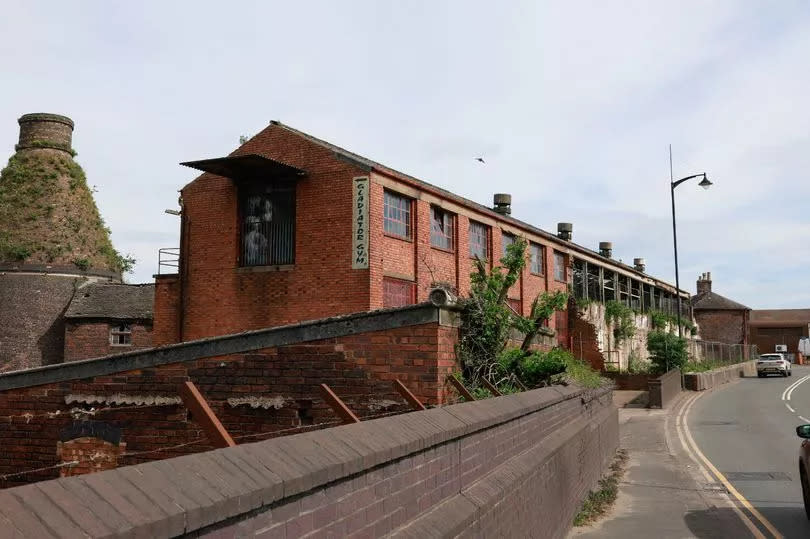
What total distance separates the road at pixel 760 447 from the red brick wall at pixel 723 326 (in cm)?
4710

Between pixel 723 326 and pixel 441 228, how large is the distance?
67.2 m

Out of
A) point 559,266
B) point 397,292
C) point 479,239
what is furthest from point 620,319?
point 397,292

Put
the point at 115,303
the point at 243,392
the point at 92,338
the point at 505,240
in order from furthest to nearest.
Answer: the point at 115,303 < the point at 92,338 < the point at 505,240 < the point at 243,392

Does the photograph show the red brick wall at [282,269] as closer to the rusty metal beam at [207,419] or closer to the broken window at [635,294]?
the rusty metal beam at [207,419]

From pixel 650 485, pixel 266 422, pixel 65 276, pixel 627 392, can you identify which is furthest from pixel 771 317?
pixel 266 422

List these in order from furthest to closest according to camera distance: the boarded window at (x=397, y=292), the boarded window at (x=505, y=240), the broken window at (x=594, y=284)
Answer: the broken window at (x=594, y=284), the boarded window at (x=505, y=240), the boarded window at (x=397, y=292)

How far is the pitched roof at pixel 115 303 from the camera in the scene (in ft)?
117

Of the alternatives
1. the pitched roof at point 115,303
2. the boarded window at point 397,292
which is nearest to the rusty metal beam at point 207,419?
the boarded window at point 397,292

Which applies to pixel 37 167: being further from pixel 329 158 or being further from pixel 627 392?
pixel 627 392

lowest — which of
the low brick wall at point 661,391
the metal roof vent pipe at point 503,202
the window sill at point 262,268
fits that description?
the low brick wall at point 661,391

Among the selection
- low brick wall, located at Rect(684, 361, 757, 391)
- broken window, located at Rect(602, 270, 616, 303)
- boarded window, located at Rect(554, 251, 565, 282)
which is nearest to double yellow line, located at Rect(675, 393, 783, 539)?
boarded window, located at Rect(554, 251, 565, 282)

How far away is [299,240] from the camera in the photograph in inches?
864

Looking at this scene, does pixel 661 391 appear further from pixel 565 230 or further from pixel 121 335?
pixel 121 335

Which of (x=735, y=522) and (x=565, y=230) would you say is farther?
(x=565, y=230)
